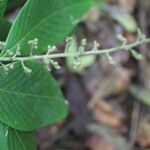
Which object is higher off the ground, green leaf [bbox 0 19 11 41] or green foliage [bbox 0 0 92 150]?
green leaf [bbox 0 19 11 41]

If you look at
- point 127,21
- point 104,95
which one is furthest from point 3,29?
point 127,21

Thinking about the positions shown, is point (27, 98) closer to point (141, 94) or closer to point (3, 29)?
point (3, 29)

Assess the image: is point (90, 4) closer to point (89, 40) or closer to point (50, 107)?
point (50, 107)

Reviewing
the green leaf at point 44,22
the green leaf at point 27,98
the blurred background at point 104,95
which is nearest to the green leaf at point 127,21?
the blurred background at point 104,95

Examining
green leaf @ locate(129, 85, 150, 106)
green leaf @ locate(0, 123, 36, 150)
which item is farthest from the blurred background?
green leaf @ locate(0, 123, 36, 150)

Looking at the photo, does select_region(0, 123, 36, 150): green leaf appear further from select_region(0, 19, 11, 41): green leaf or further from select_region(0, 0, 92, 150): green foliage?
select_region(0, 19, 11, 41): green leaf
